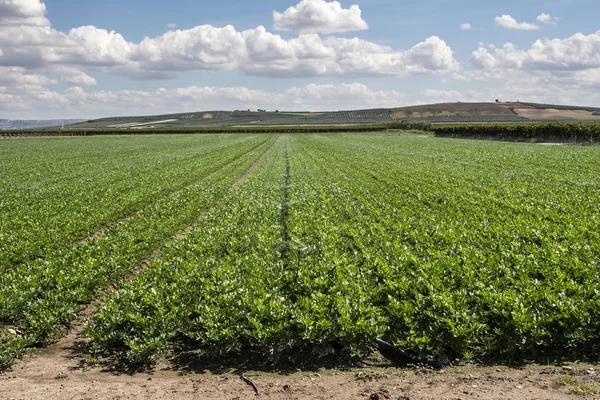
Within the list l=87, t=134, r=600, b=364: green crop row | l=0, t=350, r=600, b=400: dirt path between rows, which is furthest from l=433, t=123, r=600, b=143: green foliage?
l=0, t=350, r=600, b=400: dirt path between rows

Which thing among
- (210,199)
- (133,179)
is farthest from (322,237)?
(133,179)

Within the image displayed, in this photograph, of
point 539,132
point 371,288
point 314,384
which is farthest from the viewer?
point 539,132

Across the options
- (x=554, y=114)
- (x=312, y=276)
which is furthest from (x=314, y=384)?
(x=554, y=114)

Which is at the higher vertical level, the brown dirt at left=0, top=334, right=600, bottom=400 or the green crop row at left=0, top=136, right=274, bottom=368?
the green crop row at left=0, top=136, right=274, bottom=368

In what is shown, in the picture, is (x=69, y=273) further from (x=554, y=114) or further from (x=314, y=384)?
(x=554, y=114)

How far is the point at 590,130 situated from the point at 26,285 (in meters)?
63.7

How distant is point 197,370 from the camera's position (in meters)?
7.05

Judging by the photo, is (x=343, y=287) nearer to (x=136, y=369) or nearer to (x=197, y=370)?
(x=197, y=370)

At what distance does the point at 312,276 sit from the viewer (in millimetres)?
9602

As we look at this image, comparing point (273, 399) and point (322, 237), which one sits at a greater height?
point (322, 237)

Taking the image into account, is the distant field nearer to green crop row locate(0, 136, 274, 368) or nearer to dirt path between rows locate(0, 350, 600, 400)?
green crop row locate(0, 136, 274, 368)

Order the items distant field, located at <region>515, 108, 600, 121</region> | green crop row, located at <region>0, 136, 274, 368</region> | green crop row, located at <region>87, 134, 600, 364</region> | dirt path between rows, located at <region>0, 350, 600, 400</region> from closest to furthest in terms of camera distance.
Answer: dirt path between rows, located at <region>0, 350, 600, 400</region> → green crop row, located at <region>87, 134, 600, 364</region> → green crop row, located at <region>0, 136, 274, 368</region> → distant field, located at <region>515, 108, 600, 121</region>

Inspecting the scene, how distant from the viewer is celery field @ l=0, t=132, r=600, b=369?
723 cm

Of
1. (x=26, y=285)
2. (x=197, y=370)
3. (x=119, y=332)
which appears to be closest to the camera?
(x=197, y=370)
